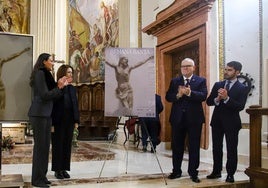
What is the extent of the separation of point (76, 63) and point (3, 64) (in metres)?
12.1

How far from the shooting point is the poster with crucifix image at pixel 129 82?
5.52 metres

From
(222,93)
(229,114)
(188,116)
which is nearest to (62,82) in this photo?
(188,116)

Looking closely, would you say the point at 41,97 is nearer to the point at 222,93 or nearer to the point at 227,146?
the point at 222,93

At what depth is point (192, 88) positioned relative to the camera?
551 cm

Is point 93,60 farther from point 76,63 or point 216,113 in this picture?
point 216,113

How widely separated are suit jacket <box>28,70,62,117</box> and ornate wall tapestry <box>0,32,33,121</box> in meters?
0.17

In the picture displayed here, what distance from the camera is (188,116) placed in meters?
5.44

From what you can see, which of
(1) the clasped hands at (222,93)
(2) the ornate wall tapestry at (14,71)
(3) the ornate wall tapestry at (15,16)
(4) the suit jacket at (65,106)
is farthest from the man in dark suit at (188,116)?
(3) the ornate wall tapestry at (15,16)

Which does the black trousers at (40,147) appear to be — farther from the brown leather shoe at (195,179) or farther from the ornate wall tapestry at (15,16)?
the ornate wall tapestry at (15,16)

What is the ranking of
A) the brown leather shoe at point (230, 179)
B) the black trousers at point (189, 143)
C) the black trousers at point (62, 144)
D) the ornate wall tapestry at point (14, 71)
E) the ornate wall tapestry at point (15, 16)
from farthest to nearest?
the ornate wall tapestry at point (15, 16) → the black trousers at point (62, 144) → the black trousers at point (189, 143) → the brown leather shoe at point (230, 179) → the ornate wall tapestry at point (14, 71)

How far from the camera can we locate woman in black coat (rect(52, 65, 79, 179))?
18.0ft

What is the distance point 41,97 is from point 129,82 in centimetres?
133

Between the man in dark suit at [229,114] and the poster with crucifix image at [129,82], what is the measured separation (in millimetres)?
929

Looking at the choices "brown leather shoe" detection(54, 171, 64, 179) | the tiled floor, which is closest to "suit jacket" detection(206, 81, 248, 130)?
the tiled floor
